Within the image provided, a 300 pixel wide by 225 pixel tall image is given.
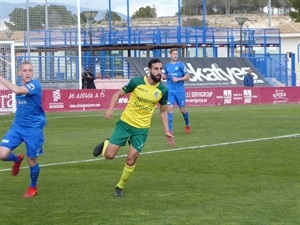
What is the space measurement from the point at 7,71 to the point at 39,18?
29.1 feet

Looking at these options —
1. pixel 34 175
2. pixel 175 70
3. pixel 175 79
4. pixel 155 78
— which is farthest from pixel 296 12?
pixel 34 175

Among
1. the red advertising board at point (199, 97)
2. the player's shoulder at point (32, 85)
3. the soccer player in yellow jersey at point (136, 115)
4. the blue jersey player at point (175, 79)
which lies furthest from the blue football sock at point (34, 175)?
the red advertising board at point (199, 97)

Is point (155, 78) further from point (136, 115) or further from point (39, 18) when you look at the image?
point (39, 18)

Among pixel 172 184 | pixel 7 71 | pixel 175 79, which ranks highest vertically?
pixel 7 71

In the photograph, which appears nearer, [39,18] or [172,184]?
[172,184]

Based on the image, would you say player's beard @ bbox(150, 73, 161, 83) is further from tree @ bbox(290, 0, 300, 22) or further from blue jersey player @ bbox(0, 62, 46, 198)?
tree @ bbox(290, 0, 300, 22)

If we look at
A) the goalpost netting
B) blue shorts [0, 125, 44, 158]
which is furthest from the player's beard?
the goalpost netting

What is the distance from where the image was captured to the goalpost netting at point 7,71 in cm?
3225

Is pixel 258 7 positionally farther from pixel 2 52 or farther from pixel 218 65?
pixel 2 52

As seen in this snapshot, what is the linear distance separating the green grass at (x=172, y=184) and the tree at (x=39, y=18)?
19.0 meters

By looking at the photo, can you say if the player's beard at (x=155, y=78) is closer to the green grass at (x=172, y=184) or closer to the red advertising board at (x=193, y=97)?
the green grass at (x=172, y=184)

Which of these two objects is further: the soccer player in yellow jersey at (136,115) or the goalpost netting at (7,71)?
the goalpost netting at (7,71)

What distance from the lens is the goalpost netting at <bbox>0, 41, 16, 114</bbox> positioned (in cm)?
3225

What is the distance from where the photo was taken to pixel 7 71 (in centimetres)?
3541
